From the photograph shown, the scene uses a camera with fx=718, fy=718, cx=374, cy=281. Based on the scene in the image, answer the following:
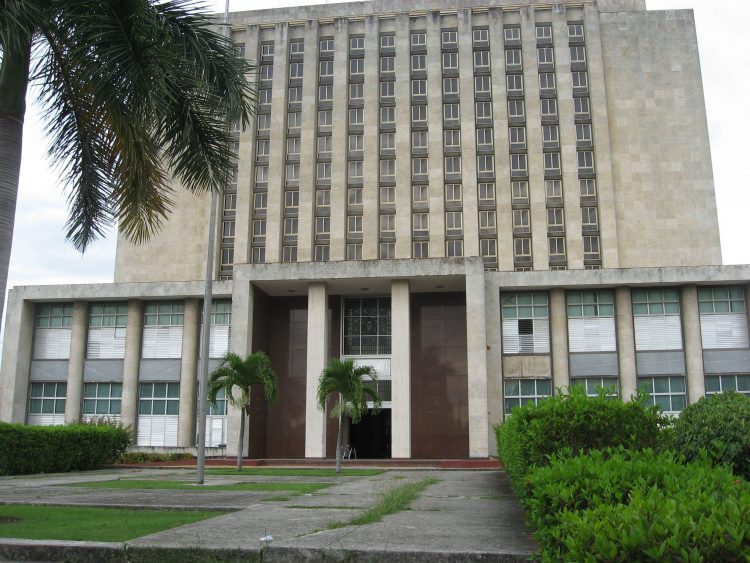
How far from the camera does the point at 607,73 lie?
52.9 meters

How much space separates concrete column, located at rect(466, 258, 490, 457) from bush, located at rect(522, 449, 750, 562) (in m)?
28.7

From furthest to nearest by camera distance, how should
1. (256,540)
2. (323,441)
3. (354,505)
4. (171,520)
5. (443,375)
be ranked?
(443,375) < (323,441) < (354,505) < (171,520) < (256,540)

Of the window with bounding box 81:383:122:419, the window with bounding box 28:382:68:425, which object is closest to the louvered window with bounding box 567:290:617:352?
the window with bounding box 81:383:122:419

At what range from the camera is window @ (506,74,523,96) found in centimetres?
5275

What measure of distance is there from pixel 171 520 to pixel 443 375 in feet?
94.5

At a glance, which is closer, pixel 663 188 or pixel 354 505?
pixel 354 505

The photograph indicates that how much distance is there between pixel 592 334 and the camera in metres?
35.8

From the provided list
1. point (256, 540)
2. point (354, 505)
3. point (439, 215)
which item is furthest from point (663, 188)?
point (256, 540)

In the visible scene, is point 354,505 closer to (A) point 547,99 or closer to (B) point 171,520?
(B) point 171,520

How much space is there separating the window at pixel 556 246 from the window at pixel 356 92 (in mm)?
17694

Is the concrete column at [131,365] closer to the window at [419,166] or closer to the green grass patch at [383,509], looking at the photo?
the window at [419,166]

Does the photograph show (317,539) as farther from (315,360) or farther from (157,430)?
(157,430)

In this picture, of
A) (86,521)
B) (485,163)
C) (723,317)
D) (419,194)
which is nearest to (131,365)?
(419,194)

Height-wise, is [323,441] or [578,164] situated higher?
[578,164]
